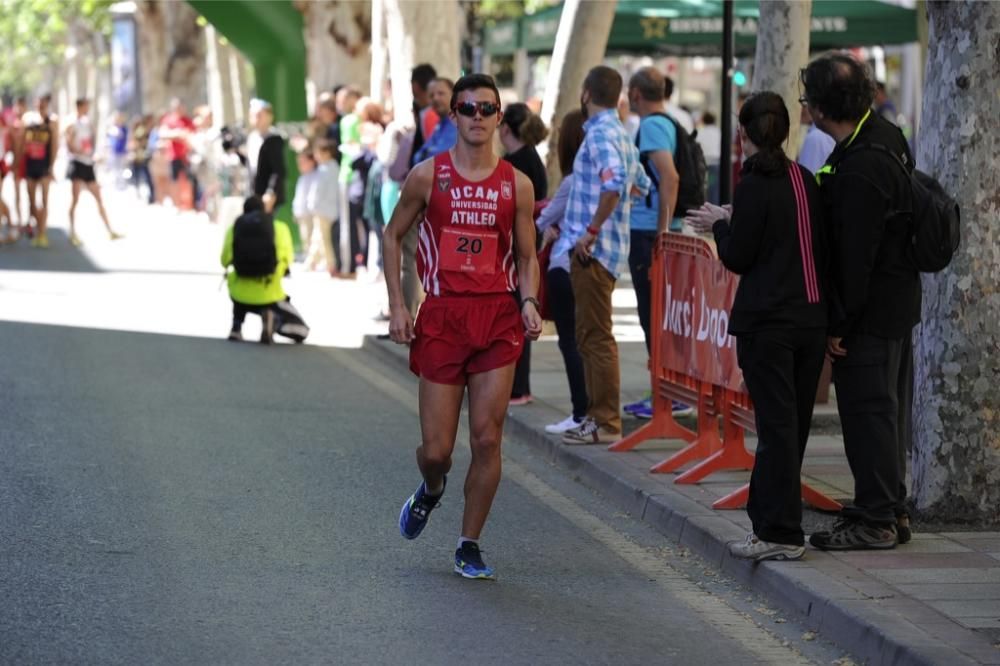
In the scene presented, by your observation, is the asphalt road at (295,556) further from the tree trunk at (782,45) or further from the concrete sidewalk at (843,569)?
the tree trunk at (782,45)

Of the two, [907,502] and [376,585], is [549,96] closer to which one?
[907,502]

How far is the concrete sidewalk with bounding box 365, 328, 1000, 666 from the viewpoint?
20.5 feet

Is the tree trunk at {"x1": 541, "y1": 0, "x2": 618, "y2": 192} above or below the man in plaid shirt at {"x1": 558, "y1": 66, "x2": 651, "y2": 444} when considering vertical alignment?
above

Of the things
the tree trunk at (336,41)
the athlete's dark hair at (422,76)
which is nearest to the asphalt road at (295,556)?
the athlete's dark hair at (422,76)

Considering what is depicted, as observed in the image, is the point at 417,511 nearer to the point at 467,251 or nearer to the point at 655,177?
the point at 467,251

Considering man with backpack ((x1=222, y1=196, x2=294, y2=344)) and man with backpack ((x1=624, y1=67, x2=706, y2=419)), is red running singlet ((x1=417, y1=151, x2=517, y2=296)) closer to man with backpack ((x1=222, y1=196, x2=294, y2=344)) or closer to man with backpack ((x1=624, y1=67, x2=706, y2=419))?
man with backpack ((x1=624, y1=67, x2=706, y2=419))

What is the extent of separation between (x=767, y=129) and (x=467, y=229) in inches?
45.9

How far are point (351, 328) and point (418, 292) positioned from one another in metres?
1.53

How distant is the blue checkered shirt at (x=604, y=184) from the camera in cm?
1025

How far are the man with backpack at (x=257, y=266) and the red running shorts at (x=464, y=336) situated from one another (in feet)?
28.5

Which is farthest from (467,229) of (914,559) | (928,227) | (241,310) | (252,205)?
(252,205)

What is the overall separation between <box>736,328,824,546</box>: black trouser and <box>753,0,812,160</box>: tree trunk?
463 cm

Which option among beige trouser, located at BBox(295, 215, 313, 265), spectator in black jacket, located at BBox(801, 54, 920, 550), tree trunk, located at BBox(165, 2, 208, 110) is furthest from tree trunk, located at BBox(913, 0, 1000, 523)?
tree trunk, located at BBox(165, 2, 208, 110)

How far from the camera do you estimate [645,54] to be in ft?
83.6
